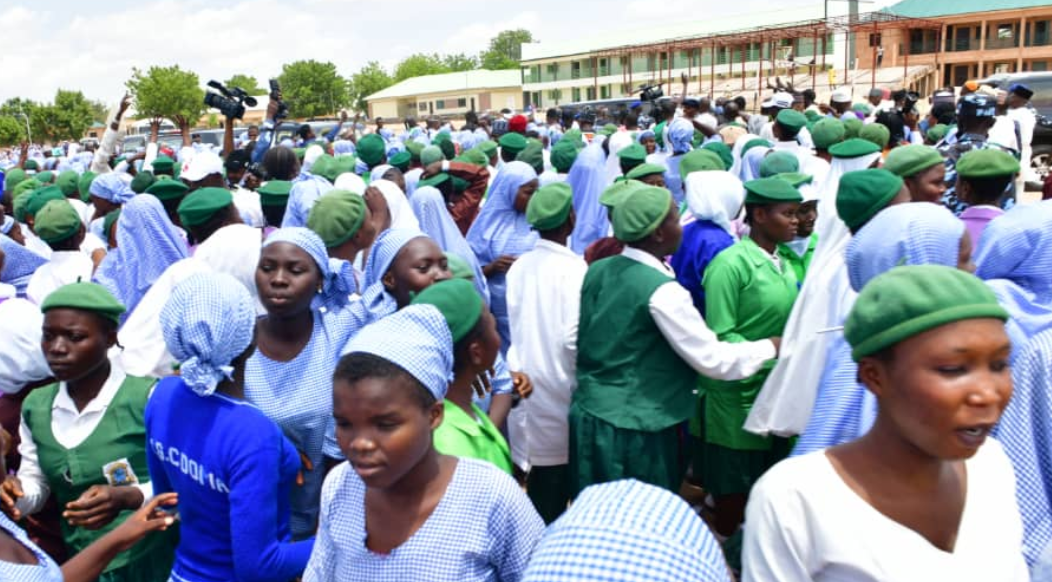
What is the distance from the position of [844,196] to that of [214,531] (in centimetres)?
267

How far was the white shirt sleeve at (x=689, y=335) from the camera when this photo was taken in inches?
125

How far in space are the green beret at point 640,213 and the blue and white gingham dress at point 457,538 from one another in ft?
5.51

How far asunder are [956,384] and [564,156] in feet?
24.0

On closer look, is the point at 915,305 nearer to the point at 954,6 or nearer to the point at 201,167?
the point at 201,167

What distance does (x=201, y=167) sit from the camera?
5801 millimetres

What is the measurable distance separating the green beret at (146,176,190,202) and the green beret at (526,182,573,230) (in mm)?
2779

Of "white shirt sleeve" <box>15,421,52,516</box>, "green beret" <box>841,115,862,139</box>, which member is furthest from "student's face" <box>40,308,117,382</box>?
"green beret" <box>841,115,862,139</box>

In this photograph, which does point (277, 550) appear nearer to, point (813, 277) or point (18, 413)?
point (18, 413)

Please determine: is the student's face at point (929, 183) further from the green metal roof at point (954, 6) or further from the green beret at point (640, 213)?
the green metal roof at point (954, 6)

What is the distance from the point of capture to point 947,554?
5.41 ft

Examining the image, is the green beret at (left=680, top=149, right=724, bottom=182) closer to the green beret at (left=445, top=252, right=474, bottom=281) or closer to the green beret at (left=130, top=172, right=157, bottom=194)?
the green beret at (left=445, top=252, right=474, bottom=281)

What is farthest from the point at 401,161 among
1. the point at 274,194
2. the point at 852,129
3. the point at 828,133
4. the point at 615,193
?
the point at 615,193

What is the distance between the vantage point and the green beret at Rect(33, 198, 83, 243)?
15.5 ft

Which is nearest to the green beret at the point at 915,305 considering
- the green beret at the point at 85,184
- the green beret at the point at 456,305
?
the green beret at the point at 456,305
